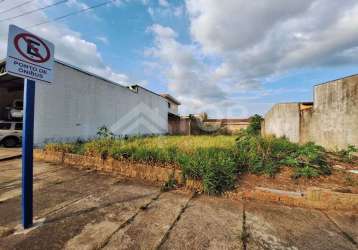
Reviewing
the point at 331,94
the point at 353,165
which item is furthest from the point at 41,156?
the point at 331,94

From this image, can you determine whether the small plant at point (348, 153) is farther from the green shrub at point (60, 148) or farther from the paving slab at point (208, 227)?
the green shrub at point (60, 148)

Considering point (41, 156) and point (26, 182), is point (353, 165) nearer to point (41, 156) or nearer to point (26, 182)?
point (26, 182)

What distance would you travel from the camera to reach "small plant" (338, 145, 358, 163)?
4.68m

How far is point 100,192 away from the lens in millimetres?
3553

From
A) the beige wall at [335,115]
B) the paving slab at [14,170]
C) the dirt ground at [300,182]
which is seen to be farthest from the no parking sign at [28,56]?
the beige wall at [335,115]

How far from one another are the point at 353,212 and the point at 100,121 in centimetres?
1062

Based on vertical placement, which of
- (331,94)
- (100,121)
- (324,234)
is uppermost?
(331,94)

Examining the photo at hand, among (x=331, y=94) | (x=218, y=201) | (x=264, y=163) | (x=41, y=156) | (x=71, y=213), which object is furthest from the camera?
(x=41, y=156)

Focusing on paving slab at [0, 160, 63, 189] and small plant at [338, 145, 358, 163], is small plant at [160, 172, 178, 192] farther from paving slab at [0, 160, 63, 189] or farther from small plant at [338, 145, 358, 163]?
small plant at [338, 145, 358, 163]

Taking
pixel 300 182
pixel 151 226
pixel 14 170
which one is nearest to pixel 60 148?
pixel 14 170

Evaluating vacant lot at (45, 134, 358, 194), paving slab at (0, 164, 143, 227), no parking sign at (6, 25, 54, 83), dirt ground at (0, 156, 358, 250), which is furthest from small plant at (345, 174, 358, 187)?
no parking sign at (6, 25, 54, 83)

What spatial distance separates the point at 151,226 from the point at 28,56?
2.60m

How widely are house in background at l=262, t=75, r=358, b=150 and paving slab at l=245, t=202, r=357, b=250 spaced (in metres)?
3.80

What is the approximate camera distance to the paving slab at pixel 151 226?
6.75 ft
